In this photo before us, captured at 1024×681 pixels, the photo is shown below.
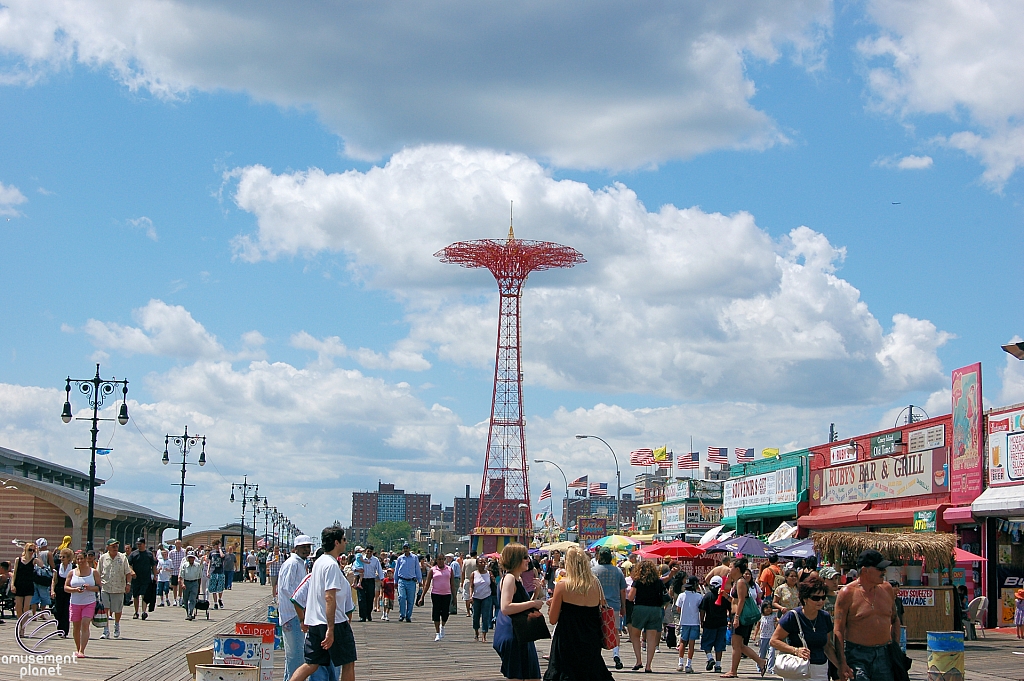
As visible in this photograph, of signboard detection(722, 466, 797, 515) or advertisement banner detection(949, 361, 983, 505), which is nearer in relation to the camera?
advertisement banner detection(949, 361, 983, 505)

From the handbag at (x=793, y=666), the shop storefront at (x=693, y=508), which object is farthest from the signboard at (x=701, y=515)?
the handbag at (x=793, y=666)

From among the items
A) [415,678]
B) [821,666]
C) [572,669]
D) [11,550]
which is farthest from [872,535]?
[11,550]

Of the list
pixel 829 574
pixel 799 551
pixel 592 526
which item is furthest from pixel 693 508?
pixel 829 574

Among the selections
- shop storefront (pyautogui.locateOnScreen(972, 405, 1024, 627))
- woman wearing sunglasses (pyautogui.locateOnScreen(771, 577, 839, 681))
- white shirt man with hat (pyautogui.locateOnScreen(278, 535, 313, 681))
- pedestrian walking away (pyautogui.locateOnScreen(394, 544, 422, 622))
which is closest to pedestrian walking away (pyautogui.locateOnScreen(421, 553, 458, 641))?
pedestrian walking away (pyautogui.locateOnScreen(394, 544, 422, 622))

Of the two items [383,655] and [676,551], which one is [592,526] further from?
[383,655]

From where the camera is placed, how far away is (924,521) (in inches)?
1167

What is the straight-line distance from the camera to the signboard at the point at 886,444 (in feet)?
107

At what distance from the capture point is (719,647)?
1709 centimetres

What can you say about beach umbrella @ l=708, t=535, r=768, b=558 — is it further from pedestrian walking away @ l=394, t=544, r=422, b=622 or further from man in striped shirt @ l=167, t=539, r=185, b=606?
man in striped shirt @ l=167, t=539, r=185, b=606

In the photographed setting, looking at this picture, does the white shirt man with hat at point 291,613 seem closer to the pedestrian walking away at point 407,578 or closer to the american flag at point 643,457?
the pedestrian walking away at point 407,578

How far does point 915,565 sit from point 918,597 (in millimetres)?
947

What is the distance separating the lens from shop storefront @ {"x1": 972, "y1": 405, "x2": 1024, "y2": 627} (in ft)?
87.0

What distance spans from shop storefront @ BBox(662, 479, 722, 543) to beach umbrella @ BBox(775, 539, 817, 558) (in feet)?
116

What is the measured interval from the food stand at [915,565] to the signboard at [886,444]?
1012cm
